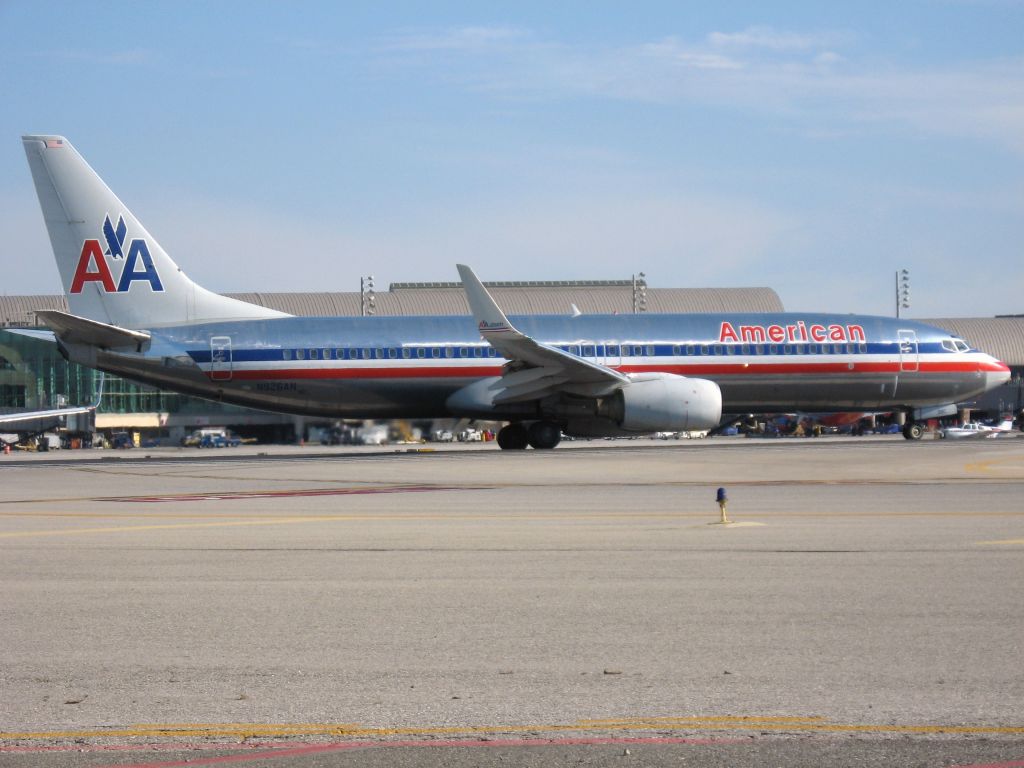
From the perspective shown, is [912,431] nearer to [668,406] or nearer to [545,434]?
[668,406]

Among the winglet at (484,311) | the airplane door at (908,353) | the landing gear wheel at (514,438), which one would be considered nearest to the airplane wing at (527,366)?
the winglet at (484,311)

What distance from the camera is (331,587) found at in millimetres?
10617

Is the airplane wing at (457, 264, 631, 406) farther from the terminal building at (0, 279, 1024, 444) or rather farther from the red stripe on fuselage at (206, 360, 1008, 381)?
the terminal building at (0, 279, 1024, 444)

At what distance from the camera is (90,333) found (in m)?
36.5

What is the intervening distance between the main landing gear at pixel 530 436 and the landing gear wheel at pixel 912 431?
526 inches

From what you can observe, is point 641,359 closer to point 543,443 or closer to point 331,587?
point 543,443

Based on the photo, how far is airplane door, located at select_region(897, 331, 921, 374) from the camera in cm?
4219

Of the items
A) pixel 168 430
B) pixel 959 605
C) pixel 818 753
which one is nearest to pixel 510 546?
pixel 959 605

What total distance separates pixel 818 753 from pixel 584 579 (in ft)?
17.2

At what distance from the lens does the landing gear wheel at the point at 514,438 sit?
40.7 m

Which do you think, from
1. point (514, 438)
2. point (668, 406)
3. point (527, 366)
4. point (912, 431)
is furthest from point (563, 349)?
point (912, 431)

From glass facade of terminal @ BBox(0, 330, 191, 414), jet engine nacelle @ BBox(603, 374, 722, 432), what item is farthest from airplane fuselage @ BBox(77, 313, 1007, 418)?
glass facade of terminal @ BBox(0, 330, 191, 414)

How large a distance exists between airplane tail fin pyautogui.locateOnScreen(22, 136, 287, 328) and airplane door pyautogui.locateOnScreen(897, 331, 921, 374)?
23.0m

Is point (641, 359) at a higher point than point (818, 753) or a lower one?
higher
